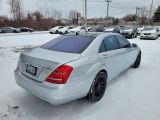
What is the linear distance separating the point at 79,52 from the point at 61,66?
599 mm

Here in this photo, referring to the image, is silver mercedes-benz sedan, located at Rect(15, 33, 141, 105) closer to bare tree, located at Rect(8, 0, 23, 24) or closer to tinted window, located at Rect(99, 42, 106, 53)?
tinted window, located at Rect(99, 42, 106, 53)

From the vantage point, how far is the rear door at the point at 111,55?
360 cm

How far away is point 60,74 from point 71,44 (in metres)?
1.09

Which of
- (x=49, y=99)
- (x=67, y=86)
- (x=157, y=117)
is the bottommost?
(x=157, y=117)

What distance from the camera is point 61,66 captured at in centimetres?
267

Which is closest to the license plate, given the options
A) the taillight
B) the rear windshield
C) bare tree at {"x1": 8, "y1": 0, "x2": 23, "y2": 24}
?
the taillight

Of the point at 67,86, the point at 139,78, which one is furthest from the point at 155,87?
the point at 67,86

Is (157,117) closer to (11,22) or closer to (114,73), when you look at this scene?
(114,73)

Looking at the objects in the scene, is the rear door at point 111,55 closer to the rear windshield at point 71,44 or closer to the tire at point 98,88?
the tire at point 98,88

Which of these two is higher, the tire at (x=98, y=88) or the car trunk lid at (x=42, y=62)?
the car trunk lid at (x=42, y=62)

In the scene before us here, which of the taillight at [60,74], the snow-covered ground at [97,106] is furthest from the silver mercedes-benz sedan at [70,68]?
the snow-covered ground at [97,106]

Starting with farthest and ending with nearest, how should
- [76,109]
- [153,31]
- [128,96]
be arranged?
[153,31] < [128,96] < [76,109]

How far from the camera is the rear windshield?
3290mm

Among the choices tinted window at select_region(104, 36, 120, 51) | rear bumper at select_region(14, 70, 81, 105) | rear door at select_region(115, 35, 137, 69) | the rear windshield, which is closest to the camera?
rear bumper at select_region(14, 70, 81, 105)
